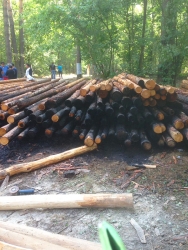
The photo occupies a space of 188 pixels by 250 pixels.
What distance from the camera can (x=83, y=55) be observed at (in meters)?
15.9

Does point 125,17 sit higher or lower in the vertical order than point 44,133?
higher

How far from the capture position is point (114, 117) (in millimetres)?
6266

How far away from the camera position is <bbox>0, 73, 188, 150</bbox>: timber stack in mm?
5820

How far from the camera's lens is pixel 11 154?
21.0ft

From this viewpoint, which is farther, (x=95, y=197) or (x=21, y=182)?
→ (x=21, y=182)

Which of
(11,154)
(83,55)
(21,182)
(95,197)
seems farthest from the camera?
(83,55)

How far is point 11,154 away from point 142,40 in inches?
442

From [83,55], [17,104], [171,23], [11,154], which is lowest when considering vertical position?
[11,154]

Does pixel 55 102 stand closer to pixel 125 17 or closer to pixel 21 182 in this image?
pixel 21 182

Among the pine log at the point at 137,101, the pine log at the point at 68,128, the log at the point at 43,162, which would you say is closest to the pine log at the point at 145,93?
the pine log at the point at 137,101

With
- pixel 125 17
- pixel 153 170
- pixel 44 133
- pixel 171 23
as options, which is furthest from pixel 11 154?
pixel 125 17

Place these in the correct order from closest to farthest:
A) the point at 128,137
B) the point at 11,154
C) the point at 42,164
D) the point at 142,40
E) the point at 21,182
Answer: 1. the point at 21,182
2. the point at 42,164
3. the point at 128,137
4. the point at 11,154
5. the point at 142,40

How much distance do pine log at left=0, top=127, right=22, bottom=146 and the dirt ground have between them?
413 mm

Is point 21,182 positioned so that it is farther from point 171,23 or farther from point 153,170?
point 171,23
